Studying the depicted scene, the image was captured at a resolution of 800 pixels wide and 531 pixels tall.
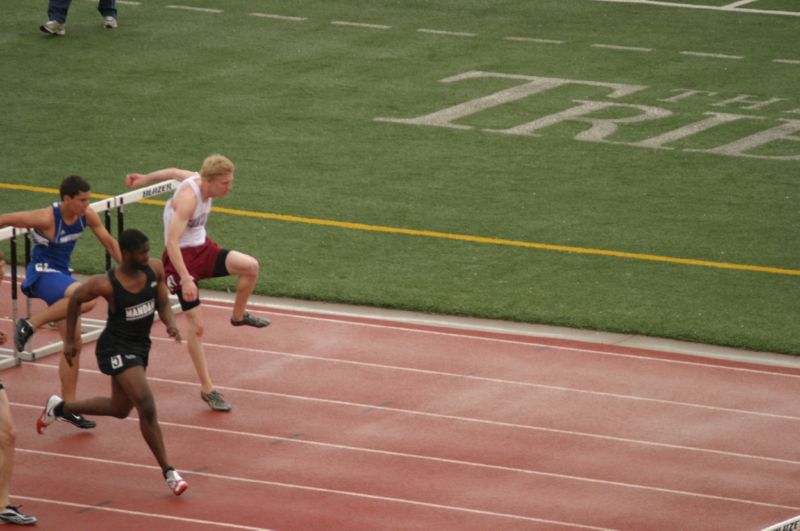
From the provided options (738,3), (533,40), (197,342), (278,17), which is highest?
(738,3)

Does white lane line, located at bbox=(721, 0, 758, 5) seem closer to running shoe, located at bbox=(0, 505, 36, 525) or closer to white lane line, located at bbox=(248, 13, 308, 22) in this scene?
white lane line, located at bbox=(248, 13, 308, 22)

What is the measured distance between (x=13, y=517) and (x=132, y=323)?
1463 mm

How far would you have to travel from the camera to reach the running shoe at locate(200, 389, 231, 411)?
12305 mm

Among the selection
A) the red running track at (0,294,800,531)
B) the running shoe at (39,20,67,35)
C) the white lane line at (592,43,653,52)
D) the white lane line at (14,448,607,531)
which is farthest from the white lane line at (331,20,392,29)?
the white lane line at (14,448,607,531)

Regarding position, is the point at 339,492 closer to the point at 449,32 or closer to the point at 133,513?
the point at 133,513

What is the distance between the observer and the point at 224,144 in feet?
66.3

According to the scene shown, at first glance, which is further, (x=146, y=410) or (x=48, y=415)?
(x=48, y=415)

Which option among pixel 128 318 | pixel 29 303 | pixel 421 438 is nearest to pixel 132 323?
pixel 128 318

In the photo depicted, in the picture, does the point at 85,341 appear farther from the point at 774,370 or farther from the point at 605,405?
the point at 774,370

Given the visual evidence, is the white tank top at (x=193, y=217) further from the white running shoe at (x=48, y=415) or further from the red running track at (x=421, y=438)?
the white running shoe at (x=48, y=415)

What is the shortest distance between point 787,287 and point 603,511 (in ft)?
18.4

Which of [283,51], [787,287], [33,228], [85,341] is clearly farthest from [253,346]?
[283,51]

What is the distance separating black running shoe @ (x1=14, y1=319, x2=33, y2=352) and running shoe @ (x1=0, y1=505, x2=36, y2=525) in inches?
104

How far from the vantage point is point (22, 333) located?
12656 millimetres
